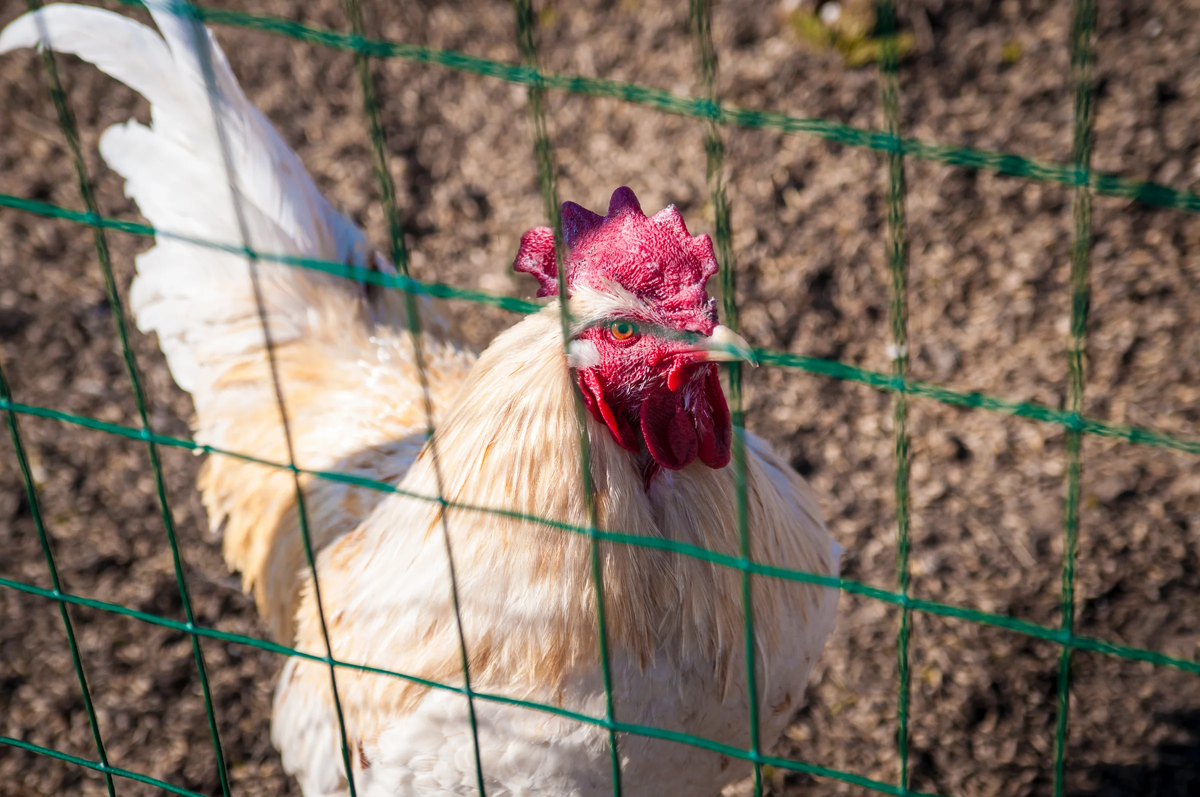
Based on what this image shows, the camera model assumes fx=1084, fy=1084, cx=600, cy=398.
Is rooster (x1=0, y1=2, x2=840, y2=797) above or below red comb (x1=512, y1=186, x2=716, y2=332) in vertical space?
below

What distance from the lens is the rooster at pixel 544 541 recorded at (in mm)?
2414

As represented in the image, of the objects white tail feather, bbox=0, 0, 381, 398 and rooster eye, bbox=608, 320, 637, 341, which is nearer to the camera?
rooster eye, bbox=608, 320, 637, 341

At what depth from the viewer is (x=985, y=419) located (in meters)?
4.62

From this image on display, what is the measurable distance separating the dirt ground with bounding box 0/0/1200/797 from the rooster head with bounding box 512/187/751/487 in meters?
1.97

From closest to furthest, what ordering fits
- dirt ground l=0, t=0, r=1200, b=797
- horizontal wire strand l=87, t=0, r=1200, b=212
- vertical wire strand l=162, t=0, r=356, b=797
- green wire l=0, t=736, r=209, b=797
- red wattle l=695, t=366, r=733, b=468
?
horizontal wire strand l=87, t=0, r=1200, b=212 → vertical wire strand l=162, t=0, r=356, b=797 → red wattle l=695, t=366, r=733, b=468 → green wire l=0, t=736, r=209, b=797 → dirt ground l=0, t=0, r=1200, b=797

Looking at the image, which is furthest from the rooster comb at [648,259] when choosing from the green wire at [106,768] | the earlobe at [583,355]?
the green wire at [106,768]

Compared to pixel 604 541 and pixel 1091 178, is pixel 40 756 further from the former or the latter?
pixel 1091 178

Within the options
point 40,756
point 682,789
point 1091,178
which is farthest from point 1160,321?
point 40,756

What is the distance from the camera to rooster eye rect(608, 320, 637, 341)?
7.80 feet

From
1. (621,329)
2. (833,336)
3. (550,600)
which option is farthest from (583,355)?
(833,336)

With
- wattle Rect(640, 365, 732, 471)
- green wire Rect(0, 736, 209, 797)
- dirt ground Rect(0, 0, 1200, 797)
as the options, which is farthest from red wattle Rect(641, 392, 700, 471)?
dirt ground Rect(0, 0, 1200, 797)

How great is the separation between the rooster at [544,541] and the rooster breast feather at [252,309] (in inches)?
0.6

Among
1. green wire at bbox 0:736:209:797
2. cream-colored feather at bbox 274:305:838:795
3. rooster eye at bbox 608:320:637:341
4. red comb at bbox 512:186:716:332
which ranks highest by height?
red comb at bbox 512:186:716:332

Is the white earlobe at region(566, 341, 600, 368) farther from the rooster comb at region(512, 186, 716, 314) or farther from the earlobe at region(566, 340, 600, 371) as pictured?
the rooster comb at region(512, 186, 716, 314)
